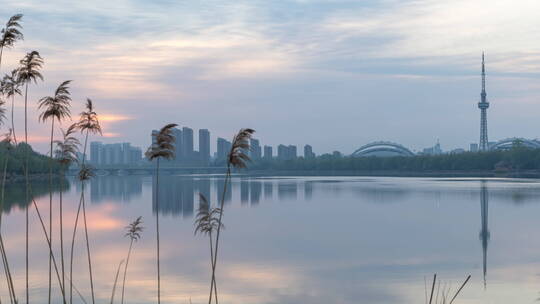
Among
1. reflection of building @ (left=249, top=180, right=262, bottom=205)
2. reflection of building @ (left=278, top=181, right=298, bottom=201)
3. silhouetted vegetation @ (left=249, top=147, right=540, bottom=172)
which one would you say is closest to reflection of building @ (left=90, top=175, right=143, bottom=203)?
reflection of building @ (left=249, top=180, right=262, bottom=205)

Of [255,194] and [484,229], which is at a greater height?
[255,194]

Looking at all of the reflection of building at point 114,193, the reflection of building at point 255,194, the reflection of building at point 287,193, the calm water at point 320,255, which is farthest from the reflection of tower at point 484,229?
the reflection of building at point 114,193

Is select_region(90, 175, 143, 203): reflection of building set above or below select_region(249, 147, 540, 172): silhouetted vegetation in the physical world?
below

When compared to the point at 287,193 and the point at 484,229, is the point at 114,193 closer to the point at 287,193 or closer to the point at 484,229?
the point at 287,193

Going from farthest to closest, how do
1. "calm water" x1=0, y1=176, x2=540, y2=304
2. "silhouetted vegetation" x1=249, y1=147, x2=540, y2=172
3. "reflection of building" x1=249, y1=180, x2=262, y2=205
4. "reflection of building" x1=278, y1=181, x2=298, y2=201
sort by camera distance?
"silhouetted vegetation" x1=249, y1=147, x2=540, y2=172 < "reflection of building" x1=278, y1=181, x2=298, y2=201 < "reflection of building" x1=249, y1=180, x2=262, y2=205 < "calm water" x1=0, y1=176, x2=540, y2=304

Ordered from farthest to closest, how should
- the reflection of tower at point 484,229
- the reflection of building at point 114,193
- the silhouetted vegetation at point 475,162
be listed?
the silhouetted vegetation at point 475,162 → the reflection of building at point 114,193 → the reflection of tower at point 484,229

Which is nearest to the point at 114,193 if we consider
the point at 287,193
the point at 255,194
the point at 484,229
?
the point at 255,194

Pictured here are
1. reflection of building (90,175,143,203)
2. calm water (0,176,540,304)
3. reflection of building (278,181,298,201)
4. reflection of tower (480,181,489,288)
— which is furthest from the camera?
reflection of building (90,175,143,203)

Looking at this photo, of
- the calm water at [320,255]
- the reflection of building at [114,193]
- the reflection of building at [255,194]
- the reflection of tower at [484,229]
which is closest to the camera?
the calm water at [320,255]

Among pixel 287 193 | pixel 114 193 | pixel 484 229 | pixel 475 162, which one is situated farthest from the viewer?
pixel 475 162

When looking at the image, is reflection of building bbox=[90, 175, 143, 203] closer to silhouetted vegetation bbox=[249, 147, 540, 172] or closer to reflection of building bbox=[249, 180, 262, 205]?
reflection of building bbox=[249, 180, 262, 205]

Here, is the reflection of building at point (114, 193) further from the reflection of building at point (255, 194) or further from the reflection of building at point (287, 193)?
the reflection of building at point (287, 193)

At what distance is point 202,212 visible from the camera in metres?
7.59

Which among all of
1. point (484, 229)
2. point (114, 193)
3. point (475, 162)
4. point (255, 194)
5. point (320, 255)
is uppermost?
point (475, 162)
